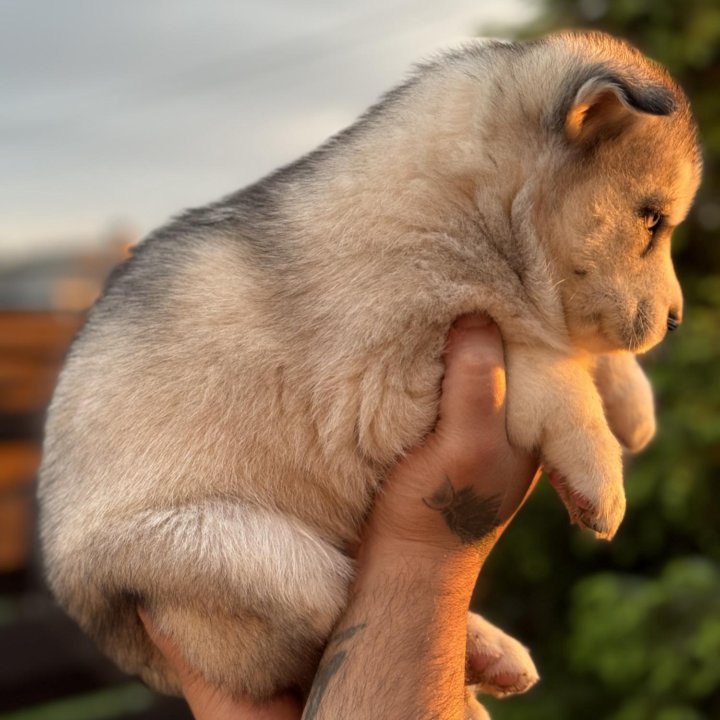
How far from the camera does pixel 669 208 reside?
7.30 ft

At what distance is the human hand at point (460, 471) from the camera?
2.14 metres

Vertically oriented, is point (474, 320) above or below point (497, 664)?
above

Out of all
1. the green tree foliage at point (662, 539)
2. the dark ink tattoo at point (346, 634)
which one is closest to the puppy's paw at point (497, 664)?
the dark ink tattoo at point (346, 634)

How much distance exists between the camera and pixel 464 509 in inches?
86.6

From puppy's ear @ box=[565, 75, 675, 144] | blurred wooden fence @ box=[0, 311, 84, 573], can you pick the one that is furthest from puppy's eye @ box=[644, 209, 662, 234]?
blurred wooden fence @ box=[0, 311, 84, 573]

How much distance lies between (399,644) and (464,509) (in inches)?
13.6

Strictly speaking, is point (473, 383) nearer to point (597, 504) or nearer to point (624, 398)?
point (597, 504)

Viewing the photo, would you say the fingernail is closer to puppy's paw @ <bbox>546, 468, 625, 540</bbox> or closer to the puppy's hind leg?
puppy's paw @ <bbox>546, 468, 625, 540</bbox>

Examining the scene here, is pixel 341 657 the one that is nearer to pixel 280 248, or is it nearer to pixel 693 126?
pixel 280 248

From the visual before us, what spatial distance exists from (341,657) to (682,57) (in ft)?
13.1

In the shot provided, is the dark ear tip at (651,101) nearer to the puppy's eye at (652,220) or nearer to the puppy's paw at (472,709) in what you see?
the puppy's eye at (652,220)

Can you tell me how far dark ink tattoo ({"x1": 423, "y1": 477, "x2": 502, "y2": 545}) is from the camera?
218 cm

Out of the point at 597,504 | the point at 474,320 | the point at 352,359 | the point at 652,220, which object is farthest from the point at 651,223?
the point at 352,359

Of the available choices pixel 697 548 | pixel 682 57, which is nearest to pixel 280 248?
pixel 682 57
